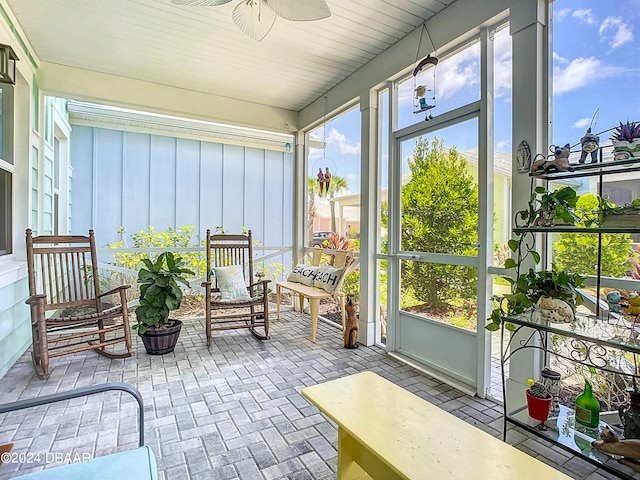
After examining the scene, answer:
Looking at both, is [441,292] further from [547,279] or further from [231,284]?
[231,284]

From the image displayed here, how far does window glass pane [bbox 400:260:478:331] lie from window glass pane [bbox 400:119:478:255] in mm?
160

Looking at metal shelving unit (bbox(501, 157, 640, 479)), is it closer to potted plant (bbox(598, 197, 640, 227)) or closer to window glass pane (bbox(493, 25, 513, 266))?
potted plant (bbox(598, 197, 640, 227))

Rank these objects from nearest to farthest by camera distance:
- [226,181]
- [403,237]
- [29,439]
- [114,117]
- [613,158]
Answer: [613,158], [29,439], [403,237], [114,117], [226,181]

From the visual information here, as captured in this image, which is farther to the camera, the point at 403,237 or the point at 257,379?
the point at 403,237

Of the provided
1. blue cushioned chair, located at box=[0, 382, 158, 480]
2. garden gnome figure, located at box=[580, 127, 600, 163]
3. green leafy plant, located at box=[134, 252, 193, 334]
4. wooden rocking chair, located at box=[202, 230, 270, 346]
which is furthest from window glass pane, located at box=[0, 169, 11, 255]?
garden gnome figure, located at box=[580, 127, 600, 163]

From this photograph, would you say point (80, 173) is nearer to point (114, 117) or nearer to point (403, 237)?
point (114, 117)

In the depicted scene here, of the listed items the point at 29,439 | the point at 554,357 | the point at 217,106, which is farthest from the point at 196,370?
the point at 217,106

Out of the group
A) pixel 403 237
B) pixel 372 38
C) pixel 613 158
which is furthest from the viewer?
pixel 403 237

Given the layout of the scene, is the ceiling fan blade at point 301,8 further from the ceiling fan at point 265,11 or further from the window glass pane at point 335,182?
the window glass pane at point 335,182

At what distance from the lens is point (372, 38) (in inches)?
120

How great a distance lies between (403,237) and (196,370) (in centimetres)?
221

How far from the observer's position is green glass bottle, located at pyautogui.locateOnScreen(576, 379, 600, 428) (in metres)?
1.71

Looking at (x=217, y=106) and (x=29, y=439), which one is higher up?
(x=217, y=106)

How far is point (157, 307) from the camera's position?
3.27 m
